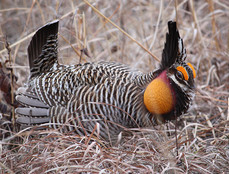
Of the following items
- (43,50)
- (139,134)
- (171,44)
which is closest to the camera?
(171,44)

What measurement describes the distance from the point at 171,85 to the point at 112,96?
0.49 m

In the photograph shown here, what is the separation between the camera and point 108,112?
2.61 metres

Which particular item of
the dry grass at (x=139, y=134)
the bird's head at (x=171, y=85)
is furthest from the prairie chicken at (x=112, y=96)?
the dry grass at (x=139, y=134)

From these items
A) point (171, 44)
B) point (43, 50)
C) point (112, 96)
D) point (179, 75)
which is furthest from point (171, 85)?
point (43, 50)

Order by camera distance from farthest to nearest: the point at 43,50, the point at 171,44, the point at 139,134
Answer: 1. the point at 43,50
2. the point at 139,134
3. the point at 171,44

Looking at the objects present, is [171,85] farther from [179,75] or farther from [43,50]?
[43,50]

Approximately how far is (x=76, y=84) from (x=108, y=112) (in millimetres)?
396

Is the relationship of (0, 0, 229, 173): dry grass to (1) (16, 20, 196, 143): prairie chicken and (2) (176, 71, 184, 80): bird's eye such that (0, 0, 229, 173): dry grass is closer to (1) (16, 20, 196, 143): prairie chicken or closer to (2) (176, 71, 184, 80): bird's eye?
(1) (16, 20, 196, 143): prairie chicken

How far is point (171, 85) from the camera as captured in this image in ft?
8.52

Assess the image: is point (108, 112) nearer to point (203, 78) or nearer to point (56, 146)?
point (56, 146)

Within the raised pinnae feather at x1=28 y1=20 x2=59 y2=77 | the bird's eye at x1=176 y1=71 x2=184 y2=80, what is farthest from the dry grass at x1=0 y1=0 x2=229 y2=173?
the bird's eye at x1=176 y1=71 x2=184 y2=80

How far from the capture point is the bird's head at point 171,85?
2.54 metres

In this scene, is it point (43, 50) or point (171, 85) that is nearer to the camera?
point (171, 85)

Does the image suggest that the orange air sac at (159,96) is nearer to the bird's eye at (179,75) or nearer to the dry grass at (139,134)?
the bird's eye at (179,75)
